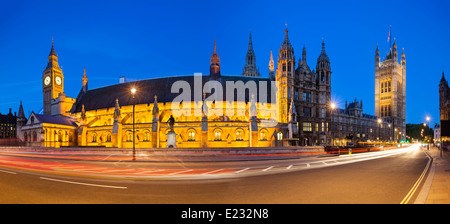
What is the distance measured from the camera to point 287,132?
44.8 metres

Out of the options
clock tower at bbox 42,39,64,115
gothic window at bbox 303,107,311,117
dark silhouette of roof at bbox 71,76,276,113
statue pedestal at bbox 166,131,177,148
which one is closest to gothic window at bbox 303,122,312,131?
gothic window at bbox 303,107,311,117

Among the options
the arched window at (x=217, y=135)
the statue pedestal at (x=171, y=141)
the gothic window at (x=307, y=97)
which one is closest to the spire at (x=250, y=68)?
the gothic window at (x=307, y=97)

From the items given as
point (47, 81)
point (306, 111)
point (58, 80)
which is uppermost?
point (58, 80)

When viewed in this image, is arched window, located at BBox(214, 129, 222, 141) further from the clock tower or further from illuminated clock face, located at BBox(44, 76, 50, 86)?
illuminated clock face, located at BBox(44, 76, 50, 86)

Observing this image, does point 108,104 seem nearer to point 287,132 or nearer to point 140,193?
point 287,132

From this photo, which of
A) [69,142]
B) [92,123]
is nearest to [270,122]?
[92,123]

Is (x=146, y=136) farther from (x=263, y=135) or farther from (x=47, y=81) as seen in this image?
(x=47, y=81)

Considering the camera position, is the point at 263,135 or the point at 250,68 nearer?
the point at 263,135

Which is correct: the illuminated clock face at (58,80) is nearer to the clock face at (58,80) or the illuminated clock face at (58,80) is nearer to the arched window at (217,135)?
the clock face at (58,80)

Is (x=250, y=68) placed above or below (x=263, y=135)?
above

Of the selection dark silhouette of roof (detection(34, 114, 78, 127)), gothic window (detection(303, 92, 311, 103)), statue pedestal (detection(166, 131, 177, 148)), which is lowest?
statue pedestal (detection(166, 131, 177, 148))

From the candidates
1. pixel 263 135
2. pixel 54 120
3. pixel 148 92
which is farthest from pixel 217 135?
pixel 54 120

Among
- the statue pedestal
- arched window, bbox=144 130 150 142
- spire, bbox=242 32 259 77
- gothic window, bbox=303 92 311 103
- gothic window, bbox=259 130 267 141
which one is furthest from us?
spire, bbox=242 32 259 77
